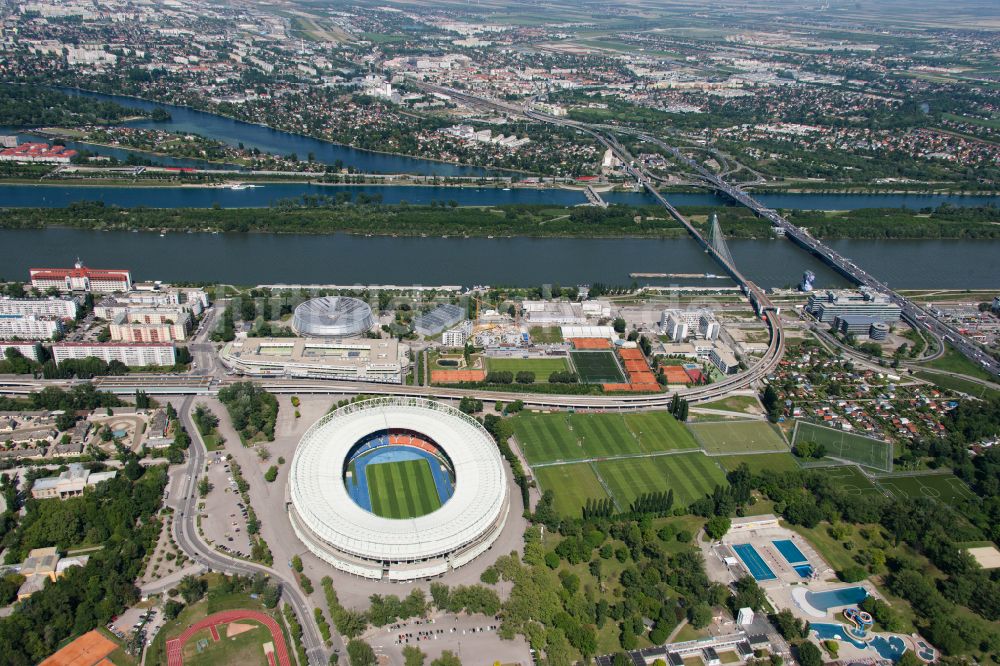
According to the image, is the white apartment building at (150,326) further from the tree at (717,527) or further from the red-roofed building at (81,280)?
the tree at (717,527)

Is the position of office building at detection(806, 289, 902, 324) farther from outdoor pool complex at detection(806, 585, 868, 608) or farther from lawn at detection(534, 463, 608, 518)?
outdoor pool complex at detection(806, 585, 868, 608)

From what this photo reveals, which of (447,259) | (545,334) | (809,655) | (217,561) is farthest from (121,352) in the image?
(809,655)

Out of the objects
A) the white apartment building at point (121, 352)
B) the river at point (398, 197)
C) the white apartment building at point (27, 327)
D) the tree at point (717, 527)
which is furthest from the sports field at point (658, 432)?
the river at point (398, 197)

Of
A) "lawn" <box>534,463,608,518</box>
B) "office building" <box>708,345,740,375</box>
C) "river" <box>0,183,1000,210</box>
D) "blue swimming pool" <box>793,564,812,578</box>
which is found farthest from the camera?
"river" <box>0,183,1000,210</box>

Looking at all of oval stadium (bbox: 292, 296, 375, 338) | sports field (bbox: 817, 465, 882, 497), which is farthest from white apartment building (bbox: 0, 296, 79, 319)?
sports field (bbox: 817, 465, 882, 497)

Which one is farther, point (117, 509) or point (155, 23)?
point (155, 23)

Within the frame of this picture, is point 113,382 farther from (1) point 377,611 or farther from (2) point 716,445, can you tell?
(2) point 716,445

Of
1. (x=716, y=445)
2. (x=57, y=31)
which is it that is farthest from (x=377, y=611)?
(x=57, y=31)
